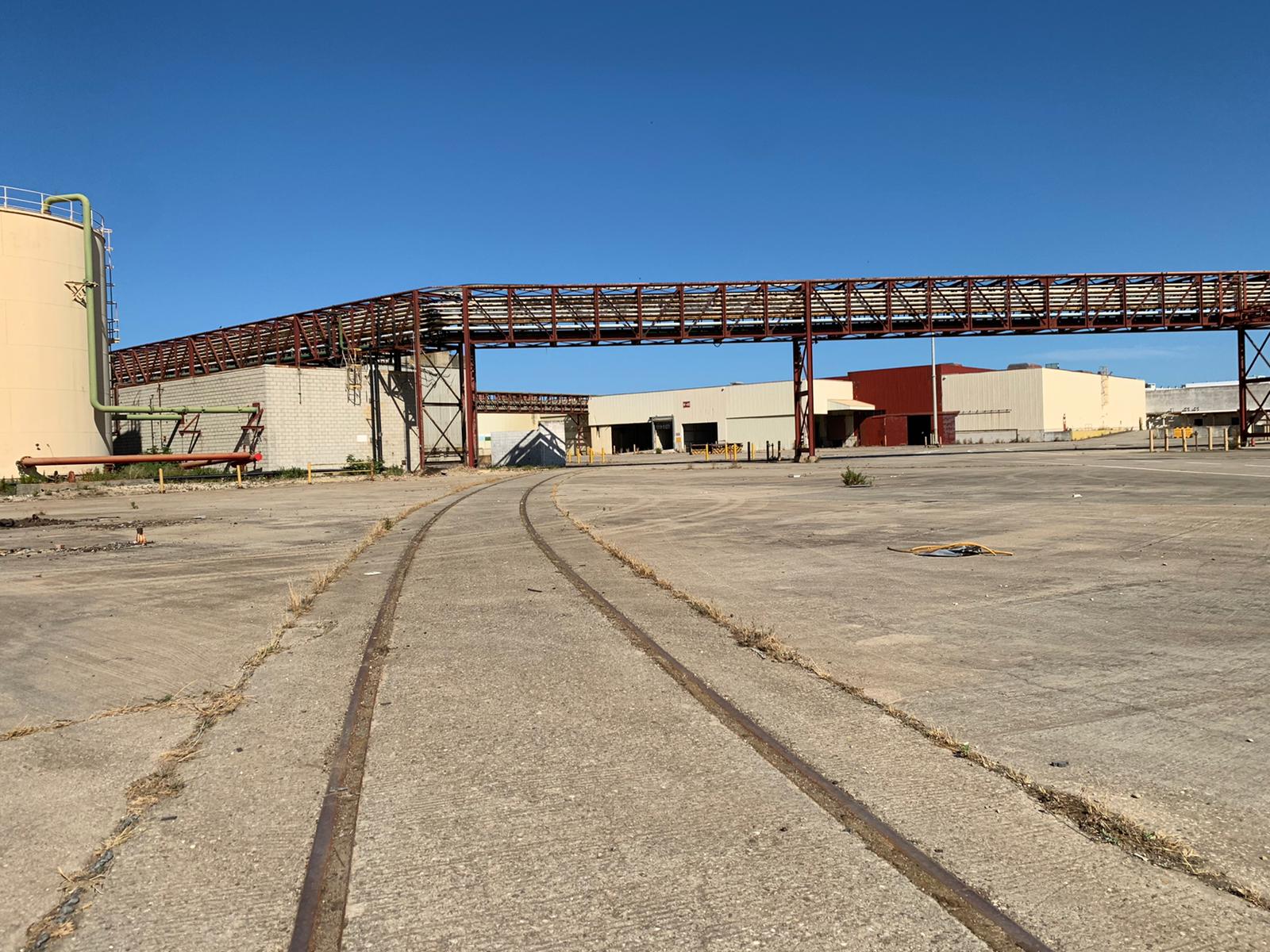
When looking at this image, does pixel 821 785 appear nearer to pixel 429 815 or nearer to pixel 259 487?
pixel 429 815

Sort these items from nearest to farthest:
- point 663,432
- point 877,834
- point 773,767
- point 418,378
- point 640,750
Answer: point 877,834 → point 773,767 → point 640,750 → point 418,378 → point 663,432

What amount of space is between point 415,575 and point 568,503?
37.9ft

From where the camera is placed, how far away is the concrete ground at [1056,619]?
4.09m

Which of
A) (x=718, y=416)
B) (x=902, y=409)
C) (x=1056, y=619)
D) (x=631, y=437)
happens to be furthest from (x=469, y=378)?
(x=902, y=409)

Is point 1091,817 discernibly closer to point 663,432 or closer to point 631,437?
point 663,432

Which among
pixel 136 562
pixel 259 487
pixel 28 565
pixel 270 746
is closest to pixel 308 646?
pixel 270 746

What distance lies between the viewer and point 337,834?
3.52 meters

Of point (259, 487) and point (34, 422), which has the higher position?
point (34, 422)

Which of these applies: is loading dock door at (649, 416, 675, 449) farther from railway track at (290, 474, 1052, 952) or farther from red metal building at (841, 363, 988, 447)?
railway track at (290, 474, 1052, 952)

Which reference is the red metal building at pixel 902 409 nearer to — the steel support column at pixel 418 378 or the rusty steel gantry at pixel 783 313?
the rusty steel gantry at pixel 783 313

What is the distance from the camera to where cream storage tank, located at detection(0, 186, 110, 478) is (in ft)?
108

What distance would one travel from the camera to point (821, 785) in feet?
12.7

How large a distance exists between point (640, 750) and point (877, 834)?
1.37 meters

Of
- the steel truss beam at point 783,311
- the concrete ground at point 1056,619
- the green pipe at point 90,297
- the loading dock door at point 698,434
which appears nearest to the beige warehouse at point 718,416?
the loading dock door at point 698,434
